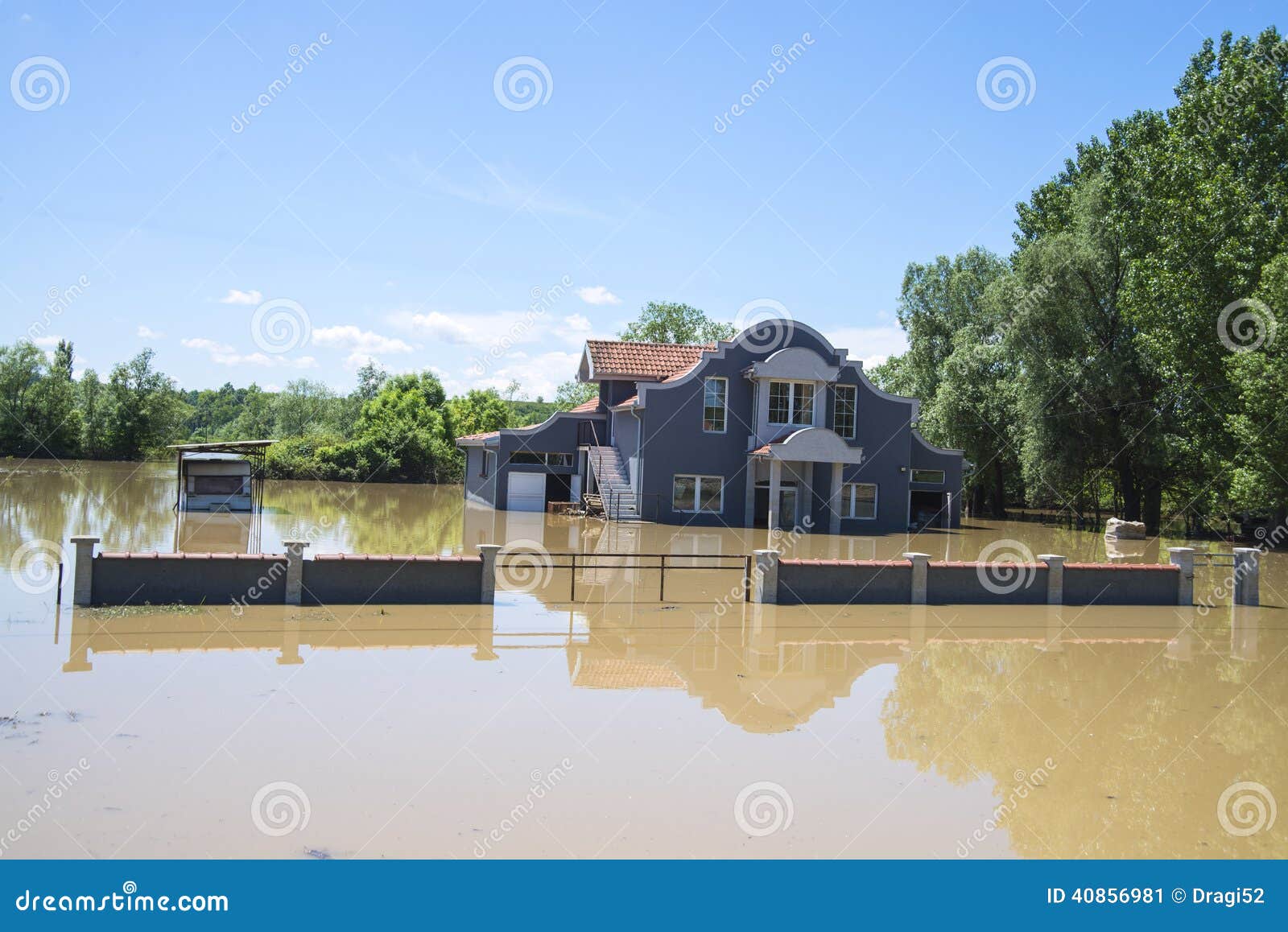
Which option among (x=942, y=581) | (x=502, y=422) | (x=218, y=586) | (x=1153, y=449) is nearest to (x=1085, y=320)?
(x=1153, y=449)

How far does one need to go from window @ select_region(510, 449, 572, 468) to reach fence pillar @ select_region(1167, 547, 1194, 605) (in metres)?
25.1

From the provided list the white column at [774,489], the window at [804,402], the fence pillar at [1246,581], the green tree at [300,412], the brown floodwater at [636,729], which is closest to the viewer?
the brown floodwater at [636,729]

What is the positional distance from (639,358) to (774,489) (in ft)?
28.8

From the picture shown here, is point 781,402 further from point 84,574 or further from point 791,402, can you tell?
point 84,574

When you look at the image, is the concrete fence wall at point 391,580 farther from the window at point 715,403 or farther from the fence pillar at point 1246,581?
the window at point 715,403

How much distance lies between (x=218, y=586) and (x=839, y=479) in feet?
76.6

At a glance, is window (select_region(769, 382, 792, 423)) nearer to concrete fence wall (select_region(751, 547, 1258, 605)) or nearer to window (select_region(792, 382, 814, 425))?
window (select_region(792, 382, 814, 425))

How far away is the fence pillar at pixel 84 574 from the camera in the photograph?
14.1 meters

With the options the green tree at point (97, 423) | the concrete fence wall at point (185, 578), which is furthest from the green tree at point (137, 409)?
the concrete fence wall at point (185, 578)

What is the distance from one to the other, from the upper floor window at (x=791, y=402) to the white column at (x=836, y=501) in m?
1.95

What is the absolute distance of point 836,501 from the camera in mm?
34344

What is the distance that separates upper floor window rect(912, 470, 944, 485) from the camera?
128 feet

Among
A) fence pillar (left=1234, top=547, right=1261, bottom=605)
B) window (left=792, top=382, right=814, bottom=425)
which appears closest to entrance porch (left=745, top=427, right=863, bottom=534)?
window (left=792, top=382, right=814, bottom=425)

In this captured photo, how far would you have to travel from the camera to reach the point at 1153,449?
Result: 3534cm
